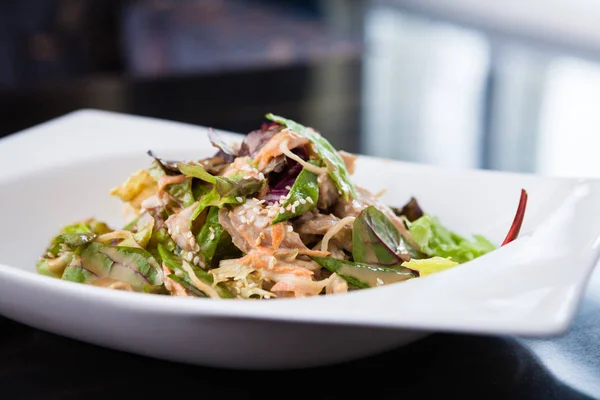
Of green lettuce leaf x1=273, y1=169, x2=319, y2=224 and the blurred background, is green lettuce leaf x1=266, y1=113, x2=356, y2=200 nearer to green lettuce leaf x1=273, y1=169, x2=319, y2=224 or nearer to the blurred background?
green lettuce leaf x1=273, y1=169, x2=319, y2=224

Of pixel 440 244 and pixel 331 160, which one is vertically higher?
pixel 331 160

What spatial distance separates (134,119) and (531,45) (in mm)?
5017

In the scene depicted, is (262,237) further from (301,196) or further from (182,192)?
(182,192)

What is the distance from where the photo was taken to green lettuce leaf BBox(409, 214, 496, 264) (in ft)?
4.64

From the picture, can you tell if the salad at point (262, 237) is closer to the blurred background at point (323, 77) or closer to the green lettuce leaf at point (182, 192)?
the green lettuce leaf at point (182, 192)

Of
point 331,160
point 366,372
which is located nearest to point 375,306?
point 366,372

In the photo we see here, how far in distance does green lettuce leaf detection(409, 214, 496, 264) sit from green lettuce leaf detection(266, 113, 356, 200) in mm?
148

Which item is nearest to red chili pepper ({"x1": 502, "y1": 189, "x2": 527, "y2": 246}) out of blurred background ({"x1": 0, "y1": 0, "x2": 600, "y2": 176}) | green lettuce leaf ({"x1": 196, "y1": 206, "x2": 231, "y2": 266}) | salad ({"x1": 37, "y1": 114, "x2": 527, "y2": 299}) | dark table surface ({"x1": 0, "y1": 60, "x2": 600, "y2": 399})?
salad ({"x1": 37, "y1": 114, "x2": 527, "y2": 299})

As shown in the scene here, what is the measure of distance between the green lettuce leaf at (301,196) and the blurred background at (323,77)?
1343mm

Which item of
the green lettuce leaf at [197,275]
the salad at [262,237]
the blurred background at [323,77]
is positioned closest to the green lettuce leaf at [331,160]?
the salad at [262,237]

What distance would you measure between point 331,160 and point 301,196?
0.35 feet

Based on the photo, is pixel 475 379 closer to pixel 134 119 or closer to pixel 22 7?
pixel 134 119

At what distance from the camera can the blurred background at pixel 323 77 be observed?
317 centimetres

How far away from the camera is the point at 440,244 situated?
1441 millimetres
